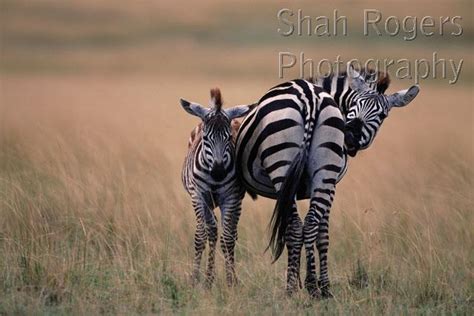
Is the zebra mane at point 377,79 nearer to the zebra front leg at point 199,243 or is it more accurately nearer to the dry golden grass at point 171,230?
the dry golden grass at point 171,230

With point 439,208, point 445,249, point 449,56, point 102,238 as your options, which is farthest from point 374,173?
point 449,56

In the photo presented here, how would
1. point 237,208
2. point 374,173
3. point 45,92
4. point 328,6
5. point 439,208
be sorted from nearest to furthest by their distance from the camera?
1. point 237,208
2. point 439,208
3. point 374,173
4. point 45,92
5. point 328,6

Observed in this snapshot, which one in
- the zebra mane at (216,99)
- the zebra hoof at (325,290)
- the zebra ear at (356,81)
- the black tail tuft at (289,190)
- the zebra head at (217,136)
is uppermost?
the zebra ear at (356,81)

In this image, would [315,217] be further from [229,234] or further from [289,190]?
[229,234]

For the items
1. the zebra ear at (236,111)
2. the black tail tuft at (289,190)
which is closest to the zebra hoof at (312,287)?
the black tail tuft at (289,190)

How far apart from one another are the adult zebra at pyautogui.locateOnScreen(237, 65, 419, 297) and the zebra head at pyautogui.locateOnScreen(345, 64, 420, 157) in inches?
7.4

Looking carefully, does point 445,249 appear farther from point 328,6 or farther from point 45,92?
point 328,6

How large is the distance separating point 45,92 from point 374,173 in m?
10.9

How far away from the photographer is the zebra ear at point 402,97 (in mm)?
8781

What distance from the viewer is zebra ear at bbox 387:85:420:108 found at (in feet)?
28.8

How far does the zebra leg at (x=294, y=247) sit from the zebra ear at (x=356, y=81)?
1576 mm

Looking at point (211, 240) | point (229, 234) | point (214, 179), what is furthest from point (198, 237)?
point (214, 179)

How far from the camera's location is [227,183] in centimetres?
835

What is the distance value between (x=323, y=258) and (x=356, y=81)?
1904 mm
